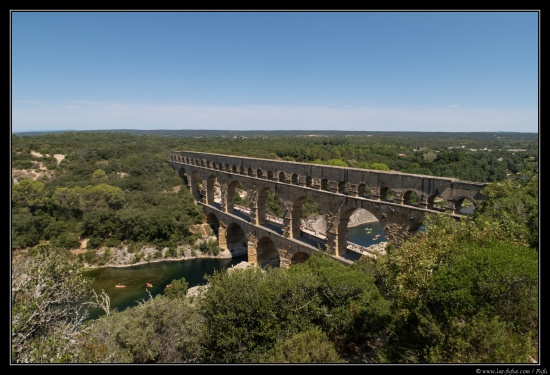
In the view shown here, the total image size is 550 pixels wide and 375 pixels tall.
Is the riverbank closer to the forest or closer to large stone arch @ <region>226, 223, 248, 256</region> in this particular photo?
large stone arch @ <region>226, 223, 248, 256</region>

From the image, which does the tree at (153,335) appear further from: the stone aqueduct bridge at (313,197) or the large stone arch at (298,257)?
the large stone arch at (298,257)

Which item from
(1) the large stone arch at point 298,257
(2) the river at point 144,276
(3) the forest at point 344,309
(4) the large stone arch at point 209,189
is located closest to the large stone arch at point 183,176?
(4) the large stone arch at point 209,189

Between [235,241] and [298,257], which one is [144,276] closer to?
[235,241]

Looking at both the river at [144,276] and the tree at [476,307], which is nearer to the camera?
the tree at [476,307]

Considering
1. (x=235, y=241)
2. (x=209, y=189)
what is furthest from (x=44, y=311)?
(x=209, y=189)

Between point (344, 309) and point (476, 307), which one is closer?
point (476, 307)

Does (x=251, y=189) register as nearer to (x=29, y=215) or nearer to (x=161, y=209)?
(x=161, y=209)
